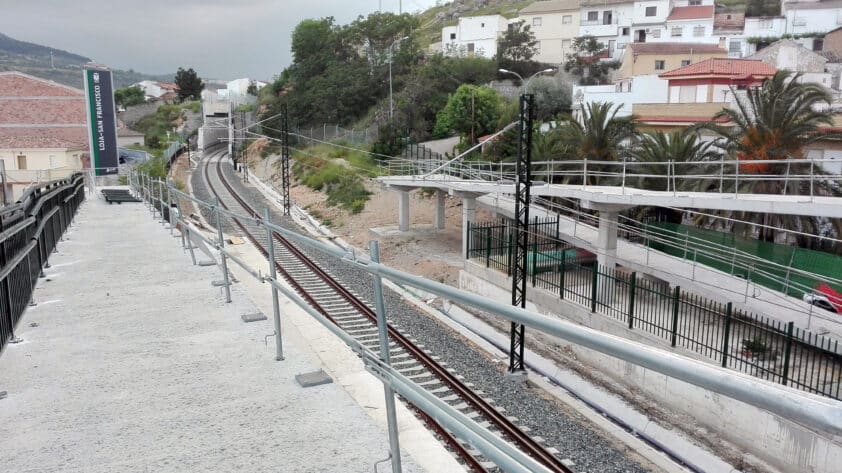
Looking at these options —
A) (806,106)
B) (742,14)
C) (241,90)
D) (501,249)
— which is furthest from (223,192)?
(241,90)

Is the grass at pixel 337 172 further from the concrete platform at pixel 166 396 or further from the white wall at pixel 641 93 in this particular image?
the concrete platform at pixel 166 396

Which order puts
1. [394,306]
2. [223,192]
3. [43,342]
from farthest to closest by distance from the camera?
[223,192] → [394,306] → [43,342]

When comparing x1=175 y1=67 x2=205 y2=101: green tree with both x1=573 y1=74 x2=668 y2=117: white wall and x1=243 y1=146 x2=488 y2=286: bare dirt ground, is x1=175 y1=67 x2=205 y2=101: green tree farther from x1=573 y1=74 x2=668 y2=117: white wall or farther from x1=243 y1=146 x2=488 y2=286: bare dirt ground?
x1=573 y1=74 x2=668 y2=117: white wall

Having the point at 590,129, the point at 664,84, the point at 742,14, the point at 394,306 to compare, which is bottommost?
the point at 394,306

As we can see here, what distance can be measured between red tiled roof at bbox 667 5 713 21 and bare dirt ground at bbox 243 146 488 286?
43.6 meters

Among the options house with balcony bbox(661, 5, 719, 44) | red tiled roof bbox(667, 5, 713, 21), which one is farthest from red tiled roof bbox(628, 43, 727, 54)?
red tiled roof bbox(667, 5, 713, 21)

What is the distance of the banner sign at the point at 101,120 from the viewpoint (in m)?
34.6

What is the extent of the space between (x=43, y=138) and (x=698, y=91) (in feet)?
145

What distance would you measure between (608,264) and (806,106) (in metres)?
8.52

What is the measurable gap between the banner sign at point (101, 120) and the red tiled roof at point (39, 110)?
13580mm

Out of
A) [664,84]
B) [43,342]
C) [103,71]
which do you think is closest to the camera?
[43,342]

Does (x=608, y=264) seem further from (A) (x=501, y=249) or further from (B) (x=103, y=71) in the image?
(B) (x=103, y=71)

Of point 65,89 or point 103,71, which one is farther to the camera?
point 65,89

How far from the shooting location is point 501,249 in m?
25.4
